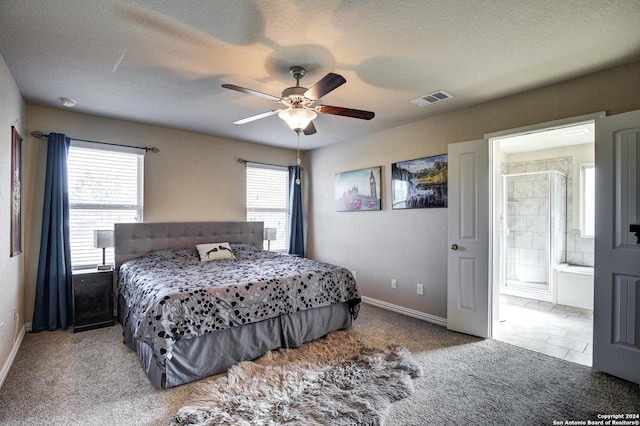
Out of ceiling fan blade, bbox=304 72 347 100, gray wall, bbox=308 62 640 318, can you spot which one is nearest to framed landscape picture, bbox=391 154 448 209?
gray wall, bbox=308 62 640 318

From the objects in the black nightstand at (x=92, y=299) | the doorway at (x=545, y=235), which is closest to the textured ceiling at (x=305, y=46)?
the doorway at (x=545, y=235)

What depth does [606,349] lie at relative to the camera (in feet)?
8.34

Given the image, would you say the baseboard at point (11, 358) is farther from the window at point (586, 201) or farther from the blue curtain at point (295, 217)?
the window at point (586, 201)

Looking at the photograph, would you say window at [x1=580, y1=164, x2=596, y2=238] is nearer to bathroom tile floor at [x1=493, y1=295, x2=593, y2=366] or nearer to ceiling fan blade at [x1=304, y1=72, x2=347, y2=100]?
bathroom tile floor at [x1=493, y1=295, x2=593, y2=366]

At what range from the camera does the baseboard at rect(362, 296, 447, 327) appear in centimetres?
377

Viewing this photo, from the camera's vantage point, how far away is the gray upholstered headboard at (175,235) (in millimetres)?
3932

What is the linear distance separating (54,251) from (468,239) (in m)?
4.69

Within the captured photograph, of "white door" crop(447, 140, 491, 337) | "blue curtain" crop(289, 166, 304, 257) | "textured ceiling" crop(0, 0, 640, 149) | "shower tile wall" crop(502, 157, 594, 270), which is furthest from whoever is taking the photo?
"blue curtain" crop(289, 166, 304, 257)

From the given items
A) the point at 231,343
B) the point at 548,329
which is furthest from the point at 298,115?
the point at 548,329

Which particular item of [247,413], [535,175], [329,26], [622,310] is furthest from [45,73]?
[535,175]

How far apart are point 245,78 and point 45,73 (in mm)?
1751

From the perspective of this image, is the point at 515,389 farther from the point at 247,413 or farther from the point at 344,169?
the point at 344,169

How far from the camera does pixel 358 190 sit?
4.87 m

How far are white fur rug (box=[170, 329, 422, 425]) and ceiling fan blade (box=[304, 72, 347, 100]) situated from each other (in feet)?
7.14
